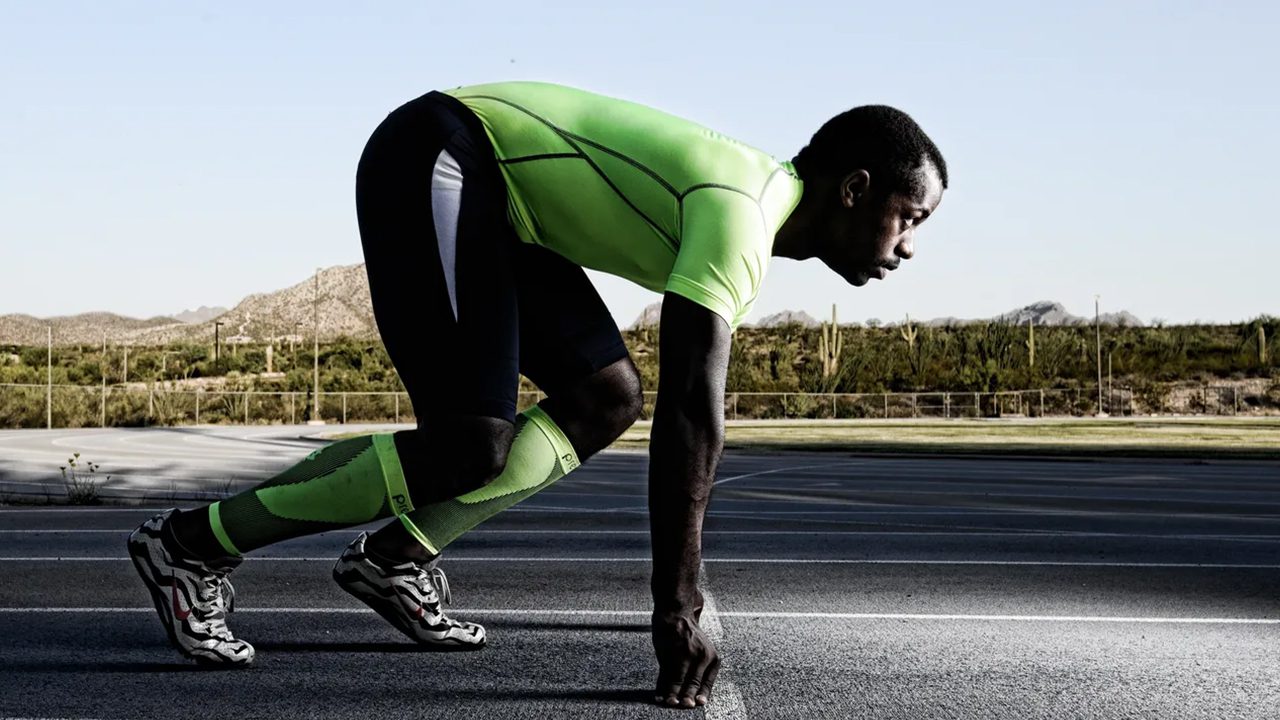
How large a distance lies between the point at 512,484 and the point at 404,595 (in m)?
0.44

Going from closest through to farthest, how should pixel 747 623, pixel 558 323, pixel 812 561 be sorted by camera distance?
pixel 558 323 → pixel 747 623 → pixel 812 561

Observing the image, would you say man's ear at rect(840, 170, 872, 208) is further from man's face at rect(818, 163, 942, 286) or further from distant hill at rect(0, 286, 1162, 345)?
distant hill at rect(0, 286, 1162, 345)

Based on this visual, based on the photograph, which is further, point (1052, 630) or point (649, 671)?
point (1052, 630)

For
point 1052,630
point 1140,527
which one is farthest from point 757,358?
point 1052,630

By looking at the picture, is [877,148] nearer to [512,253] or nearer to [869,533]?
[512,253]

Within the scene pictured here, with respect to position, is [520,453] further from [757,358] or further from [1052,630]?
[757,358]

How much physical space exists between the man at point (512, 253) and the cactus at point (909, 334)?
67736 millimetres

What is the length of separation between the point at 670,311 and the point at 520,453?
90cm

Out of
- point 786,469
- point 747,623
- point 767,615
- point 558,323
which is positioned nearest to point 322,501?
point 558,323

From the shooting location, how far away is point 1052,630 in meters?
4.71

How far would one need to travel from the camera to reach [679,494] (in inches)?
132

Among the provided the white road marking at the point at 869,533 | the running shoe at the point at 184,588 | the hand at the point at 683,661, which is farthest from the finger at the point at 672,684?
the white road marking at the point at 869,533

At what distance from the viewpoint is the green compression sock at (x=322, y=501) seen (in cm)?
364

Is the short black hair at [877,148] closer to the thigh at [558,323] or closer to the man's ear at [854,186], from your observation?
the man's ear at [854,186]
